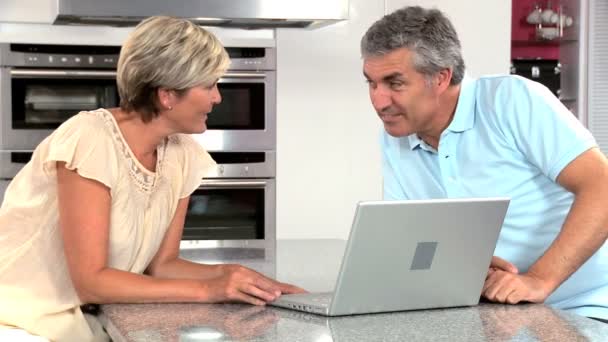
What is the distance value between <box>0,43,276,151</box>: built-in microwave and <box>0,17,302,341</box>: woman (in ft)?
6.55

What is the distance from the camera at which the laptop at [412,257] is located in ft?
5.49

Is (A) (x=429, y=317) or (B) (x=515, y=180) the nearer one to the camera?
(A) (x=429, y=317)

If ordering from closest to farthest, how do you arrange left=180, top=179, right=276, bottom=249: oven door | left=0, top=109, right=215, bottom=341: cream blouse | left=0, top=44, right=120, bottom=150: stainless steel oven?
left=0, top=109, right=215, bottom=341: cream blouse
left=0, top=44, right=120, bottom=150: stainless steel oven
left=180, top=179, right=276, bottom=249: oven door

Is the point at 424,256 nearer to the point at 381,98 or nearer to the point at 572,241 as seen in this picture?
the point at 572,241

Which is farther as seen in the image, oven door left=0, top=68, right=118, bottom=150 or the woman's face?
oven door left=0, top=68, right=118, bottom=150

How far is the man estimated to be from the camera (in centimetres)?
212

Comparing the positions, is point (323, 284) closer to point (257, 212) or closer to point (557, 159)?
point (557, 159)

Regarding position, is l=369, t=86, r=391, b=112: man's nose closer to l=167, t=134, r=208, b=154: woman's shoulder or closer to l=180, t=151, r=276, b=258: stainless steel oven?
l=167, t=134, r=208, b=154: woman's shoulder

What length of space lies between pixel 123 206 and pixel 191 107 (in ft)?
0.88

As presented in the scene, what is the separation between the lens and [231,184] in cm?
427

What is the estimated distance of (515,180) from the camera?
7.33 ft

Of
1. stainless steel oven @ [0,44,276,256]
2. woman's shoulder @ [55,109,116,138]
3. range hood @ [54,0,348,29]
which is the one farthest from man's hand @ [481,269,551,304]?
stainless steel oven @ [0,44,276,256]

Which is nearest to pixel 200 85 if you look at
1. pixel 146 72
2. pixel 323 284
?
pixel 146 72

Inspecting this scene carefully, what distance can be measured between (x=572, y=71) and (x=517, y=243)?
5140mm
